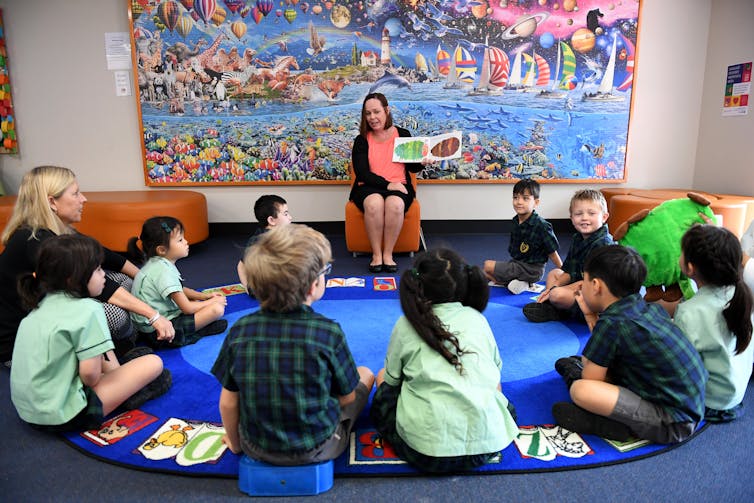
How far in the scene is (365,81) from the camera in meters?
4.81

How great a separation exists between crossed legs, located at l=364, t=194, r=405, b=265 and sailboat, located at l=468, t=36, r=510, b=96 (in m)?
1.65

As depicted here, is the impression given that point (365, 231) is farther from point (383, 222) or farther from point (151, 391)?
point (151, 391)

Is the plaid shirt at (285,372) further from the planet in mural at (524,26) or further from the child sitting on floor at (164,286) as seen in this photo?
the planet in mural at (524,26)

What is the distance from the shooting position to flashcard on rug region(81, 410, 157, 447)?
5.73ft

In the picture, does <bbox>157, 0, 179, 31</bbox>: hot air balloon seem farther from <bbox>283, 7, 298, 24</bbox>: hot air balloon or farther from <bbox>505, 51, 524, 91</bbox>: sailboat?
<bbox>505, 51, 524, 91</bbox>: sailboat

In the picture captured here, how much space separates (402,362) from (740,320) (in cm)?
114

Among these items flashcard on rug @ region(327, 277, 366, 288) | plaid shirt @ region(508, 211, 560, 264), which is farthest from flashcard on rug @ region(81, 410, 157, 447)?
plaid shirt @ region(508, 211, 560, 264)

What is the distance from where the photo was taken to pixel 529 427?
1799 mm

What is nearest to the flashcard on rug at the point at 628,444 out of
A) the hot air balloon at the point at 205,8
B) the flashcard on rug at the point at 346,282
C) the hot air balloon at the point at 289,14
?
the flashcard on rug at the point at 346,282

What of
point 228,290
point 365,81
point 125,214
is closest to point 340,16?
point 365,81

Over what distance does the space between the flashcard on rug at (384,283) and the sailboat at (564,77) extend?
8.50 ft

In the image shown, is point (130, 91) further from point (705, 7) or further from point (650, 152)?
point (705, 7)

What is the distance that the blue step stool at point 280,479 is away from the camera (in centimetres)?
148

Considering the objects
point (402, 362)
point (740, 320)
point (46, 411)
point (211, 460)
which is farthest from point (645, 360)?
point (46, 411)
